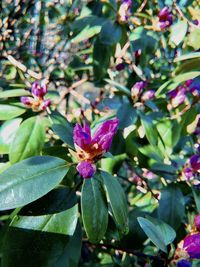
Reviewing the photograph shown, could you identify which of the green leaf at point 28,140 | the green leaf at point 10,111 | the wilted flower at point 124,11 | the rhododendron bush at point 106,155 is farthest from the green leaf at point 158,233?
the wilted flower at point 124,11

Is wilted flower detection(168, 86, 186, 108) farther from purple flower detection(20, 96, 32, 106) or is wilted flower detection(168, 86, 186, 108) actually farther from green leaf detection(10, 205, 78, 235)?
green leaf detection(10, 205, 78, 235)

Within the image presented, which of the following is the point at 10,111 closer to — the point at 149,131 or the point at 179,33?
the point at 149,131

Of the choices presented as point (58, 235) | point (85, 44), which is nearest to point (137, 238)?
point (58, 235)

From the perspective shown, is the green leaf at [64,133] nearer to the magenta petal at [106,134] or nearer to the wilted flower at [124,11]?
the magenta petal at [106,134]

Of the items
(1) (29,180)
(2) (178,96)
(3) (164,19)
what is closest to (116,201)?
(1) (29,180)

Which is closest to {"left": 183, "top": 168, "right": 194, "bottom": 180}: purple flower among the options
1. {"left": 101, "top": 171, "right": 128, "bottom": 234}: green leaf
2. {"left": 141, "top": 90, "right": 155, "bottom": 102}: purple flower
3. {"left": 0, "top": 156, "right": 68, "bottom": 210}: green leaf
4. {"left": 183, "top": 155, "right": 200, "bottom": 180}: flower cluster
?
{"left": 183, "top": 155, "right": 200, "bottom": 180}: flower cluster

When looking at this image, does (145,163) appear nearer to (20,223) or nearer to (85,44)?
(20,223)

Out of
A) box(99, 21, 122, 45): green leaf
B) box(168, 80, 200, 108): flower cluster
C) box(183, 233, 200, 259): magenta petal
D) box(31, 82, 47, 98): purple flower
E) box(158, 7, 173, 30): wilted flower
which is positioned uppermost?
box(158, 7, 173, 30): wilted flower
